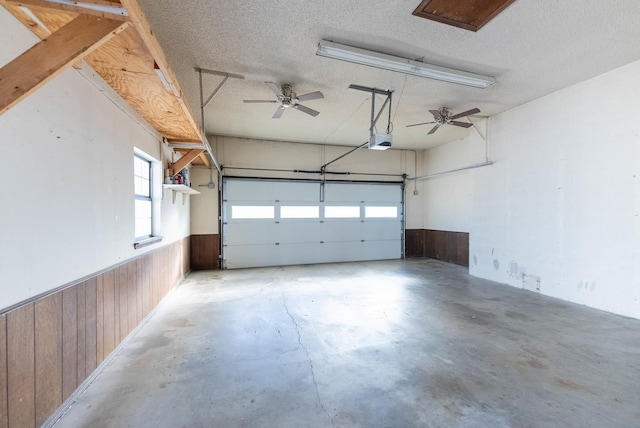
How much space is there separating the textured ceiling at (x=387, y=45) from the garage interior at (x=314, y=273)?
1.0 inches

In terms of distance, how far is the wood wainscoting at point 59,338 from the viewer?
4.52ft

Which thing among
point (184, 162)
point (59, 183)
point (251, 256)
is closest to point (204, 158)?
point (184, 162)

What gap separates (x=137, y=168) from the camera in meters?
3.27

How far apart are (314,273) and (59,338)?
4441 millimetres

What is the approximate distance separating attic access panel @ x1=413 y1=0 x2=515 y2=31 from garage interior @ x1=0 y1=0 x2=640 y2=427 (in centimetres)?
2

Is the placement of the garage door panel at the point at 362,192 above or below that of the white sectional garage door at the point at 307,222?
above

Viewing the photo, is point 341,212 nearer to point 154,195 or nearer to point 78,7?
point 154,195

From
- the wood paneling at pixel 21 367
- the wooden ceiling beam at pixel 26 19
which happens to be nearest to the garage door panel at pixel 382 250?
the wood paneling at pixel 21 367

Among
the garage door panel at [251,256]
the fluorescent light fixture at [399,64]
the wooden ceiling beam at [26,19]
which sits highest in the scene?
the fluorescent light fixture at [399,64]

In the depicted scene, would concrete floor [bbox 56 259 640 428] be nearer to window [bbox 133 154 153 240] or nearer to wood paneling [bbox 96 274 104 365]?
wood paneling [bbox 96 274 104 365]

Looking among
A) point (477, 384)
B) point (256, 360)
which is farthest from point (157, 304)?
point (477, 384)

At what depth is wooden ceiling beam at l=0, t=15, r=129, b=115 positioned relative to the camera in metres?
1.29

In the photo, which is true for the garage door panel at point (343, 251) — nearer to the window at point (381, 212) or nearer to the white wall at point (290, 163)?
the window at point (381, 212)

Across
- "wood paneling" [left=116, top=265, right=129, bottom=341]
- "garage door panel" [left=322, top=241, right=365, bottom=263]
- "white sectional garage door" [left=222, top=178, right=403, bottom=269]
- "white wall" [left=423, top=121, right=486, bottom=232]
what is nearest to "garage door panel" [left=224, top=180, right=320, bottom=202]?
"white sectional garage door" [left=222, top=178, right=403, bottom=269]
